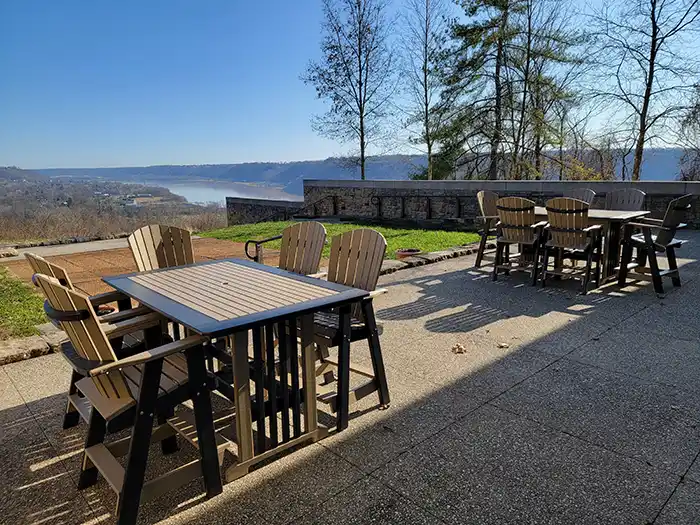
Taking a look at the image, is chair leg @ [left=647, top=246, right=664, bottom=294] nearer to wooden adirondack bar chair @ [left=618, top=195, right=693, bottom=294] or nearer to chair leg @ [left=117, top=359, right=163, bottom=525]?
wooden adirondack bar chair @ [left=618, top=195, right=693, bottom=294]

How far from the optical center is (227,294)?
83.7 inches

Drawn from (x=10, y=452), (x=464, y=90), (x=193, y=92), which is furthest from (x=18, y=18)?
→ (x=10, y=452)

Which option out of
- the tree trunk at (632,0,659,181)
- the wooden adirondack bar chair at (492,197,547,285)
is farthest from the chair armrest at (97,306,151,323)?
the tree trunk at (632,0,659,181)

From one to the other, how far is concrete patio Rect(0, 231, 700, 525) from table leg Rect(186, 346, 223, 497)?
0.08 metres

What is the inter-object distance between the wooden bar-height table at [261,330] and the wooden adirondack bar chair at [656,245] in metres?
3.71

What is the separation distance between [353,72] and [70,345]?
1552 centimetres

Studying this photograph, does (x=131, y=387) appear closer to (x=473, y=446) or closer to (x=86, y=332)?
(x=86, y=332)

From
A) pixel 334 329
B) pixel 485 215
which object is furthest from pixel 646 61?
pixel 334 329

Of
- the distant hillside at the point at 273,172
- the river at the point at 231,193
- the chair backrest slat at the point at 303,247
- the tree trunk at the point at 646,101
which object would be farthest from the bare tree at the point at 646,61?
the chair backrest slat at the point at 303,247

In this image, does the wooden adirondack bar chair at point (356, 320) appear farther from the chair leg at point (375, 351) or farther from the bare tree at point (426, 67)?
the bare tree at point (426, 67)

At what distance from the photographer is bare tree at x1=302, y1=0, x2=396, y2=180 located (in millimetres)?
15227

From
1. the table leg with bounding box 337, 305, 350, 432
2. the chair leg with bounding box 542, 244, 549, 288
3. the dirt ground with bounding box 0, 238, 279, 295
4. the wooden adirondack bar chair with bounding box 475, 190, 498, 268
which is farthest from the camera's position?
the wooden adirondack bar chair with bounding box 475, 190, 498, 268

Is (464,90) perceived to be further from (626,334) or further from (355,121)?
(626,334)

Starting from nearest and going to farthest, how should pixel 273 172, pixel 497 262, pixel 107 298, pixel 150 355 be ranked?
1. pixel 150 355
2. pixel 107 298
3. pixel 497 262
4. pixel 273 172
